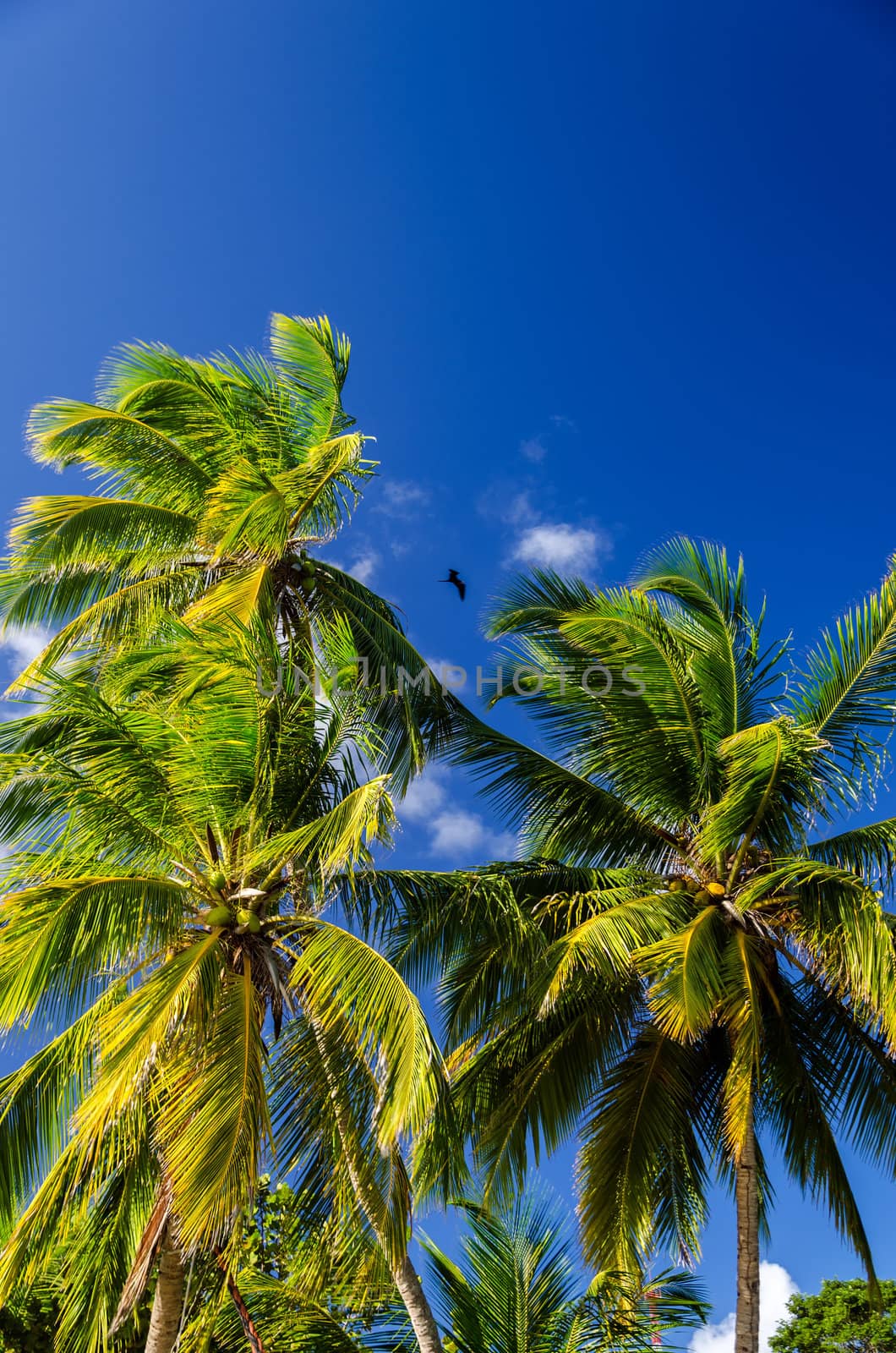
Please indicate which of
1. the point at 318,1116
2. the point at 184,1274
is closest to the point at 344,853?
the point at 318,1116

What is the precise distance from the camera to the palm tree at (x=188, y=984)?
650 cm

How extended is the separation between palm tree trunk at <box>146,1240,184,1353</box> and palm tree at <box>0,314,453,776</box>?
15.8 ft

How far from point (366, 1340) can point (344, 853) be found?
12.2ft

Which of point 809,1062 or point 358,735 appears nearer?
point 358,735

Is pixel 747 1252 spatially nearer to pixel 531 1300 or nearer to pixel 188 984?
pixel 531 1300

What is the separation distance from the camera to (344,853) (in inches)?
275

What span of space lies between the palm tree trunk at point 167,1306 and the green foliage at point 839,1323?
14.6 metres

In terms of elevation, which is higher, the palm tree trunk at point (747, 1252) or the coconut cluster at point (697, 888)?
the coconut cluster at point (697, 888)

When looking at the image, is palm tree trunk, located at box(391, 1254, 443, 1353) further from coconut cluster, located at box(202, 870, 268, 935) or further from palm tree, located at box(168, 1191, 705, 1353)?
coconut cluster, located at box(202, 870, 268, 935)

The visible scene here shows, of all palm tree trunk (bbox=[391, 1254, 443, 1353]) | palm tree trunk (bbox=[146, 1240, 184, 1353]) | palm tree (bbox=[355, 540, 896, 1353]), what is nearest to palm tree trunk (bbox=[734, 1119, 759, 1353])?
palm tree (bbox=[355, 540, 896, 1353])

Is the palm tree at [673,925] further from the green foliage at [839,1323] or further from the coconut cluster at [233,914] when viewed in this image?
the green foliage at [839,1323]

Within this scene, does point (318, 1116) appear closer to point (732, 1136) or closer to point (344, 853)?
point (344, 853)

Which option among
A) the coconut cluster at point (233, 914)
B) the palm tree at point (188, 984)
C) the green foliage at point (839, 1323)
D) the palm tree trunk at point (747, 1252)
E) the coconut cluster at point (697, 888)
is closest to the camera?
the palm tree at point (188, 984)

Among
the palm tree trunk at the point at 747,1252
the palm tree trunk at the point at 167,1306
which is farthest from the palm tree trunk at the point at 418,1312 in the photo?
the palm tree trunk at the point at 747,1252
